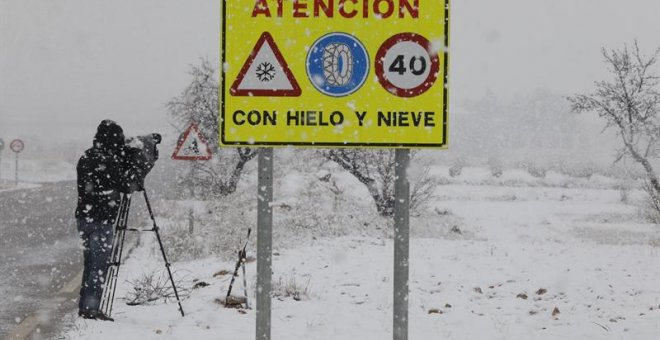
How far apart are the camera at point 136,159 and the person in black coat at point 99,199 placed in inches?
1.9

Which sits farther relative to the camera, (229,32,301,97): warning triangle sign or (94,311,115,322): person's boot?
(94,311,115,322): person's boot

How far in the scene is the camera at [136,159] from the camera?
20.6ft

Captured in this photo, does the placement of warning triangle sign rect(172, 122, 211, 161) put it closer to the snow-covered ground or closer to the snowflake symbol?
the snowflake symbol

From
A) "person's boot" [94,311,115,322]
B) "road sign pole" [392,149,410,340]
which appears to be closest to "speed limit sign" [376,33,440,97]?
"road sign pole" [392,149,410,340]

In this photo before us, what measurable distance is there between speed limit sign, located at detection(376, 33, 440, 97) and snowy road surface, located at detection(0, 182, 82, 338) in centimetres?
490

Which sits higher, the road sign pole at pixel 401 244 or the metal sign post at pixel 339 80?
the metal sign post at pixel 339 80

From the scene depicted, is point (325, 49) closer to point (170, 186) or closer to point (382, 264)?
point (382, 264)

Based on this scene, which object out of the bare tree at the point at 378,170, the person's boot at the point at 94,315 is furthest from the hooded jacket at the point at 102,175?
the bare tree at the point at 378,170

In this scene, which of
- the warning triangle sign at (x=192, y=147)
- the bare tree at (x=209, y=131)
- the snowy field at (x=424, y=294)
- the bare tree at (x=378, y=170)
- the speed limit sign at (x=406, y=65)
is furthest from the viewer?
the bare tree at (x=209, y=131)

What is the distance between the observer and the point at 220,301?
740 centimetres

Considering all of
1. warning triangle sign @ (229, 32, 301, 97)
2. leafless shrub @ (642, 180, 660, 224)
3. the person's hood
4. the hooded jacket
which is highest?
warning triangle sign @ (229, 32, 301, 97)

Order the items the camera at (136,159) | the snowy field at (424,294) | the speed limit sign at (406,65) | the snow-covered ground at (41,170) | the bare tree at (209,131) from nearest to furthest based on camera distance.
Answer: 1. the speed limit sign at (406,65)
2. the camera at (136,159)
3. the snowy field at (424,294)
4. the bare tree at (209,131)
5. the snow-covered ground at (41,170)

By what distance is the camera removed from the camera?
20.6 ft

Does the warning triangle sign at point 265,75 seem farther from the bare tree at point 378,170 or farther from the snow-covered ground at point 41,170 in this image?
the snow-covered ground at point 41,170
